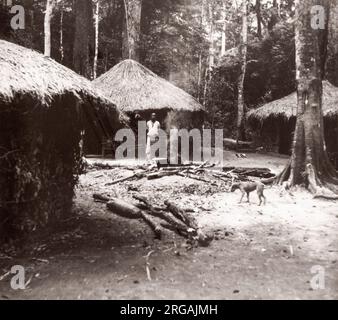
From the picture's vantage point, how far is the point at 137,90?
54.5 ft

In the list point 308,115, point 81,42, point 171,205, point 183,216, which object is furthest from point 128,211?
point 81,42

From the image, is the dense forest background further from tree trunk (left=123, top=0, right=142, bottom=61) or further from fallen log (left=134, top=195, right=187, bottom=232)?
fallen log (left=134, top=195, right=187, bottom=232)

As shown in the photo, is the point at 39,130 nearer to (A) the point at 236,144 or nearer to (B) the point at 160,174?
(B) the point at 160,174

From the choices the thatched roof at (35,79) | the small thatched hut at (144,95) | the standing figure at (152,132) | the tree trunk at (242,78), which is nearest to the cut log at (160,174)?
the standing figure at (152,132)

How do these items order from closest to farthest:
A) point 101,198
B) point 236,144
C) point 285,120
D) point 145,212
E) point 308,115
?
1. point 145,212
2. point 101,198
3. point 308,115
4. point 285,120
5. point 236,144

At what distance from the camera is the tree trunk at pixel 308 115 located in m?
9.82

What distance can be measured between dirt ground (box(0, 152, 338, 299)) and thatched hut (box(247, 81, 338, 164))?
30.3 ft

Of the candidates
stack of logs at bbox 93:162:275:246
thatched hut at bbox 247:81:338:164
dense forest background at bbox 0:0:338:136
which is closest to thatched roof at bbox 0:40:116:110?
stack of logs at bbox 93:162:275:246

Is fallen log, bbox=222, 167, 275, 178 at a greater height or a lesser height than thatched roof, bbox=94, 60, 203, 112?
lesser

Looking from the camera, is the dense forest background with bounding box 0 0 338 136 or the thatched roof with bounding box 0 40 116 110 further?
the dense forest background with bounding box 0 0 338 136

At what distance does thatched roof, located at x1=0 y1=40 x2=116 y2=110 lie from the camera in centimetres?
517

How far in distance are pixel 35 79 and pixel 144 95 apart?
1104cm

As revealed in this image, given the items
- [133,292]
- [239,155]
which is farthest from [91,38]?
[133,292]

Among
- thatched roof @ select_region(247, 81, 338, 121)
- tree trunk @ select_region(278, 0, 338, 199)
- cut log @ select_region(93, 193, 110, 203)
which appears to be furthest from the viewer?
thatched roof @ select_region(247, 81, 338, 121)
